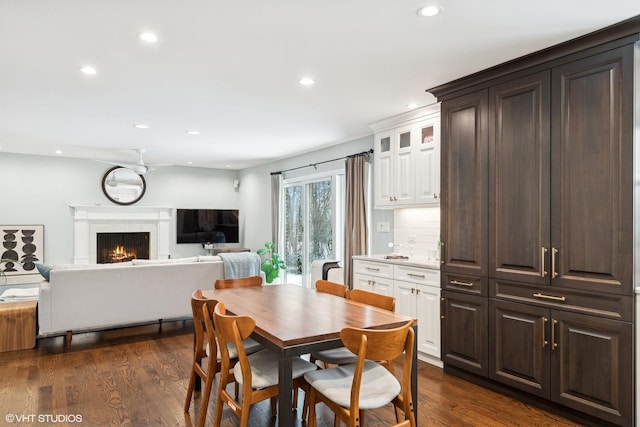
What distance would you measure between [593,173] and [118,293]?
4.64 m

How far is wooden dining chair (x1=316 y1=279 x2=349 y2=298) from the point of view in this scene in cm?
316

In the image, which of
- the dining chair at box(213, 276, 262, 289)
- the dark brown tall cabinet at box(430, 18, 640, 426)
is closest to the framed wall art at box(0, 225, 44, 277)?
the dining chair at box(213, 276, 262, 289)

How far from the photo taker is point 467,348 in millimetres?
3516

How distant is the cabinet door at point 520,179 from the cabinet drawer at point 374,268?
1217 mm

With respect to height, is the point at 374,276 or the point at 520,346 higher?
the point at 374,276

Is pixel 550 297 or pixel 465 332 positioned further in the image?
pixel 465 332

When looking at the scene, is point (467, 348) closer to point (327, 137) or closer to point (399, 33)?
point (399, 33)

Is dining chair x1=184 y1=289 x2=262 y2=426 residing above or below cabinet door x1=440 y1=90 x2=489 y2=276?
below

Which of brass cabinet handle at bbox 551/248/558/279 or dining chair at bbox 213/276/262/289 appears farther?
dining chair at bbox 213/276/262/289

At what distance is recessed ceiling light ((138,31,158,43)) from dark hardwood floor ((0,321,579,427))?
2550 millimetres

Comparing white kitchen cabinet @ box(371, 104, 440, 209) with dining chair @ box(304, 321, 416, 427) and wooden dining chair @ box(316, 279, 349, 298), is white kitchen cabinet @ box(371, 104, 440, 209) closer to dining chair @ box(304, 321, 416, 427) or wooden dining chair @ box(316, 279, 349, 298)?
wooden dining chair @ box(316, 279, 349, 298)

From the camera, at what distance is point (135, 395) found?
3.22 meters

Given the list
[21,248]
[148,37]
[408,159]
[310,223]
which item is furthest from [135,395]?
[21,248]

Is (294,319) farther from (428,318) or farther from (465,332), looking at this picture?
(428,318)
